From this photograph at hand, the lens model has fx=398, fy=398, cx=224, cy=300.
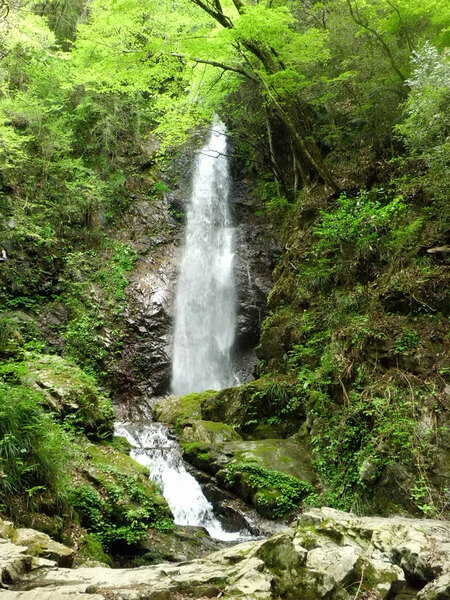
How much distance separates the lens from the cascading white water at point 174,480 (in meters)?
6.96

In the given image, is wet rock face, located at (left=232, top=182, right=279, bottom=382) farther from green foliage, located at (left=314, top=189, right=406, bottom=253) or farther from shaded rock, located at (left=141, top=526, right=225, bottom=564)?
shaded rock, located at (left=141, top=526, right=225, bottom=564)

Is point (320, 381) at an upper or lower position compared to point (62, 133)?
lower

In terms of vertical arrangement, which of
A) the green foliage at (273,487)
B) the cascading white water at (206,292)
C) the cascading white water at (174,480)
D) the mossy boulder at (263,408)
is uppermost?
the cascading white water at (206,292)

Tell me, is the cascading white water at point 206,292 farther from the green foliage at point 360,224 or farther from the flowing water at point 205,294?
the green foliage at point 360,224

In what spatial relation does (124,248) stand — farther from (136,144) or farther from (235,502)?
(235,502)

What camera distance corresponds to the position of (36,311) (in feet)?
41.4

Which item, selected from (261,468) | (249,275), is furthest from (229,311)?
(261,468)

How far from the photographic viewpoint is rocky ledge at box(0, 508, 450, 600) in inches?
103

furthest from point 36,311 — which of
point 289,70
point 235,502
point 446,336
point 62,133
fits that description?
point 446,336

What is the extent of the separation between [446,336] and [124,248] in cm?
1259

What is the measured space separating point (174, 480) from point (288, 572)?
5.37m


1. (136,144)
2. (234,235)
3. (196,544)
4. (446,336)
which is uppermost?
(136,144)

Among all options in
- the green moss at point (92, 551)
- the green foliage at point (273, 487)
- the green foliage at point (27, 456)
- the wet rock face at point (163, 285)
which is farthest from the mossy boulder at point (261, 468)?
the wet rock face at point (163, 285)

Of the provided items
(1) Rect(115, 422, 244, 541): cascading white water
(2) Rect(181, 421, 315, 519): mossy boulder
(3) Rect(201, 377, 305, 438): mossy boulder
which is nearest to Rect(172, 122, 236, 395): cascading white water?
(3) Rect(201, 377, 305, 438): mossy boulder
